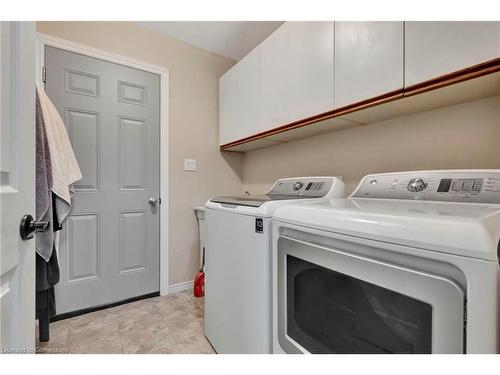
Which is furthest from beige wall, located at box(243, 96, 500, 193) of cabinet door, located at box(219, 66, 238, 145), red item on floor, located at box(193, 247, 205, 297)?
red item on floor, located at box(193, 247, 205, 297)

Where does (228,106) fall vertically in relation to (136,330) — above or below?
above

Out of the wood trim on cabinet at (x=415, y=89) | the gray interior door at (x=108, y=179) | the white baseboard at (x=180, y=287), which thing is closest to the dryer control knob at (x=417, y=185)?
the wood trim on cabinet at (x=415, y=89)

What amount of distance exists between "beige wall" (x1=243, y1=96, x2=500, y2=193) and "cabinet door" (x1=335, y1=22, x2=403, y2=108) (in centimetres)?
37

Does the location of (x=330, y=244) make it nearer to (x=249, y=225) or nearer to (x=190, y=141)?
(x=249, y=225)

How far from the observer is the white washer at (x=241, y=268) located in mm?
1027

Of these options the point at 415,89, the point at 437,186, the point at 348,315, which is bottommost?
the point at 348,315

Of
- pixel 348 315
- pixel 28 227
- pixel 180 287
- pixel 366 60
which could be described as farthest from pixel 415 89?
pixel 180 287

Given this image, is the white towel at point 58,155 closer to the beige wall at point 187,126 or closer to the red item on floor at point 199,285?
the beige wall at point 187,126

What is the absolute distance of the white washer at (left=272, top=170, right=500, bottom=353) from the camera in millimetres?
503

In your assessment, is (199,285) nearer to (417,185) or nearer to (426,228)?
(417,185)

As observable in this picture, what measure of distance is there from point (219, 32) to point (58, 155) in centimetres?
160

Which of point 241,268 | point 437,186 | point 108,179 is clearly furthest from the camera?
point 108,179

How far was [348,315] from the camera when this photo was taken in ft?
2.49
